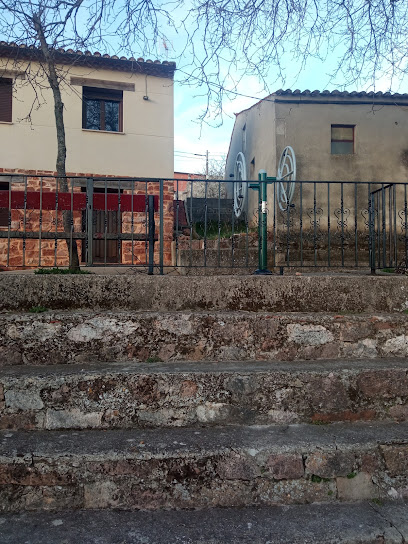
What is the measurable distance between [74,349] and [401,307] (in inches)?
102

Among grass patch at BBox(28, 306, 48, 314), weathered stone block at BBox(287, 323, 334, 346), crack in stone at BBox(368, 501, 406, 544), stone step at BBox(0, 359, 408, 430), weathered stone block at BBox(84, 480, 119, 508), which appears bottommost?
crack in stone at BBox(368, 501, 406, 544)

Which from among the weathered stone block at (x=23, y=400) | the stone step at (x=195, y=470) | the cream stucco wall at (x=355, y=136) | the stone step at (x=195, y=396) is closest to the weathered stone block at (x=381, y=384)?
the stone step at (x=195, y=396)

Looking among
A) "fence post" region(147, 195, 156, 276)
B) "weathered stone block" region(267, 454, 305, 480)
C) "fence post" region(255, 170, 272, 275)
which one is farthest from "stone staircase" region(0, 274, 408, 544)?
"fence post" region(255, 170, 272, 275)

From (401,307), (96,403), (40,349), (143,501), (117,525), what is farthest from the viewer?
(401,307)

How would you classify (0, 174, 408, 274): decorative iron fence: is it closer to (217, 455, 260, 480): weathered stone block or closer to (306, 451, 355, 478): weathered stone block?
(217, 455, 260, 480): weathered stone block

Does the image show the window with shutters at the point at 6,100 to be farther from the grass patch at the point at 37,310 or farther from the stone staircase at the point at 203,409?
the grass patch at the point at 37,310

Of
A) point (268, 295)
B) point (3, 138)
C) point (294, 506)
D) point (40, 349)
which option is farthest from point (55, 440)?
point (3, 138)

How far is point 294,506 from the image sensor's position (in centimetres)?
205

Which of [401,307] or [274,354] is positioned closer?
[274,354]

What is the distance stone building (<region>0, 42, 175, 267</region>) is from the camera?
10.6 m

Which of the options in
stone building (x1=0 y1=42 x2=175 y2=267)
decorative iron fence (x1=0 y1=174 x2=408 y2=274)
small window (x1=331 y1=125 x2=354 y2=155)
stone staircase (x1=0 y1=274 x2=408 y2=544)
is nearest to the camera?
stone staircase (x1=0 y1=274 x2=408 y2=544)

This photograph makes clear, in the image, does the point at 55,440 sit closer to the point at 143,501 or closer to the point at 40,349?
the point at 143,501

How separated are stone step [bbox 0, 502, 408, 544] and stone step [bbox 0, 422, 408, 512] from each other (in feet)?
0.21

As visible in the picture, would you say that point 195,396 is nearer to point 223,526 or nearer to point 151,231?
point 223,526
